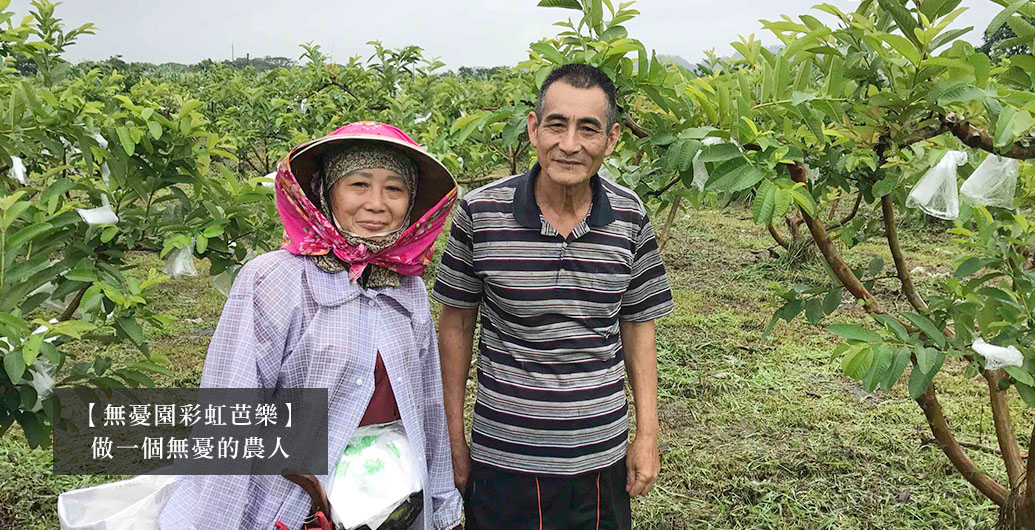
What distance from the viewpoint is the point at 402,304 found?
142cm

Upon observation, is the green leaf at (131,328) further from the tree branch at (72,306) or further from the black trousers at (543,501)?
the black trousers at (543,501)

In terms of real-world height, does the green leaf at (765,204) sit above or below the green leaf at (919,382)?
above

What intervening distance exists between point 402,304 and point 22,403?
853 mm

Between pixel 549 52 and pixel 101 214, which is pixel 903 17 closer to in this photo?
pixel 549 52

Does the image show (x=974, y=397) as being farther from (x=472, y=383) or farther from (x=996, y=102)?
(x=996, y=102)

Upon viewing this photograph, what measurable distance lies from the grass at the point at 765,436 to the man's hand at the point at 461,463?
2.90ft

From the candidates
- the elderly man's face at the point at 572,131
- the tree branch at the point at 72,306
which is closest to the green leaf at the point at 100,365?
the tree branch at the point at 72,306

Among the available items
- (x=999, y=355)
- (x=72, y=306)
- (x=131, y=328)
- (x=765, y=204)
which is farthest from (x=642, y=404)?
(x=72, y=306)

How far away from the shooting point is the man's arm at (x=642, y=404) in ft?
5.31

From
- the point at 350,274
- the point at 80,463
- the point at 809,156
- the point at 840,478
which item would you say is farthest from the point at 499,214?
the point at 80,463

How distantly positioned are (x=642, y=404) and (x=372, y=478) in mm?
599

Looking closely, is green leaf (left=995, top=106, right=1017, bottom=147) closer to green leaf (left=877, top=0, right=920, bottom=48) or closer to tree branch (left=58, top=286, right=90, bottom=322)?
green leaf (left=877, top=0, right=920, bottom=48)

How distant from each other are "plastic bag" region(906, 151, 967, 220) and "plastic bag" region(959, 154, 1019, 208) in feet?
0.09

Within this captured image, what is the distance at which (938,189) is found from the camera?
147cm
